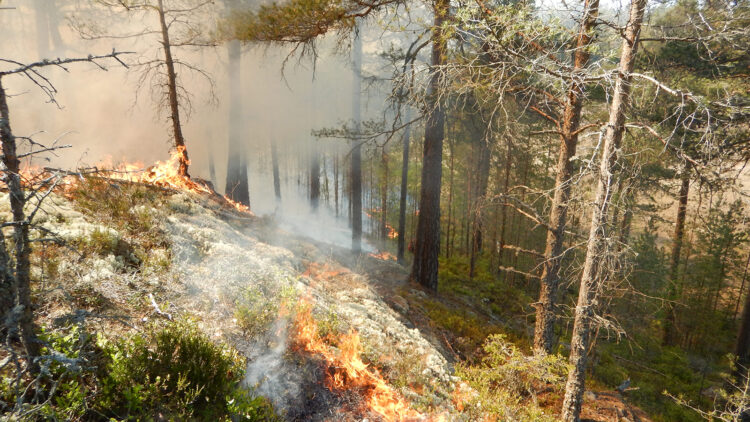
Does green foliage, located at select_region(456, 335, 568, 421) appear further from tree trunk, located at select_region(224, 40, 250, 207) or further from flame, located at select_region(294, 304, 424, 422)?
tree trunk, located at select_region(224, 40, 250, 207)

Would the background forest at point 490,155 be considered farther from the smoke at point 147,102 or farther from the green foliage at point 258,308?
the green foliage at point 258,308

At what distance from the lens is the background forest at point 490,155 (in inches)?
158

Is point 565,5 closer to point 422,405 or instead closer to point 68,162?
point 422,405

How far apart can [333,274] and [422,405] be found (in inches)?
197

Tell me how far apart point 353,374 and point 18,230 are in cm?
378

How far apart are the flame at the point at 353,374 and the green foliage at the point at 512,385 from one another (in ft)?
3.30

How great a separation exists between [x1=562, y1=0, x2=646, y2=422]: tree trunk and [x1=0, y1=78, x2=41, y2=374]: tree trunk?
18.2 feet

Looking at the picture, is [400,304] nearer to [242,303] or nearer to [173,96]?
[242,303]

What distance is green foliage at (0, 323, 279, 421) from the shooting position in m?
2.93

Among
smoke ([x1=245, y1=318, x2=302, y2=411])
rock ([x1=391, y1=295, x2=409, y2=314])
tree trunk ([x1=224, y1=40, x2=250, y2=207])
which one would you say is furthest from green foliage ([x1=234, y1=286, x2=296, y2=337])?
tree trunk ([x1=224, y1=40, x2=250, y2=207])

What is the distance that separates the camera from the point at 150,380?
3.42 metres

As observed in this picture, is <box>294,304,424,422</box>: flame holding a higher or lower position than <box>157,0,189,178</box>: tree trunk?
lower


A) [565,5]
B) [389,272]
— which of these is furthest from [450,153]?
[565,5]

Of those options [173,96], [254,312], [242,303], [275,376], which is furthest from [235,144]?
[275,376]
